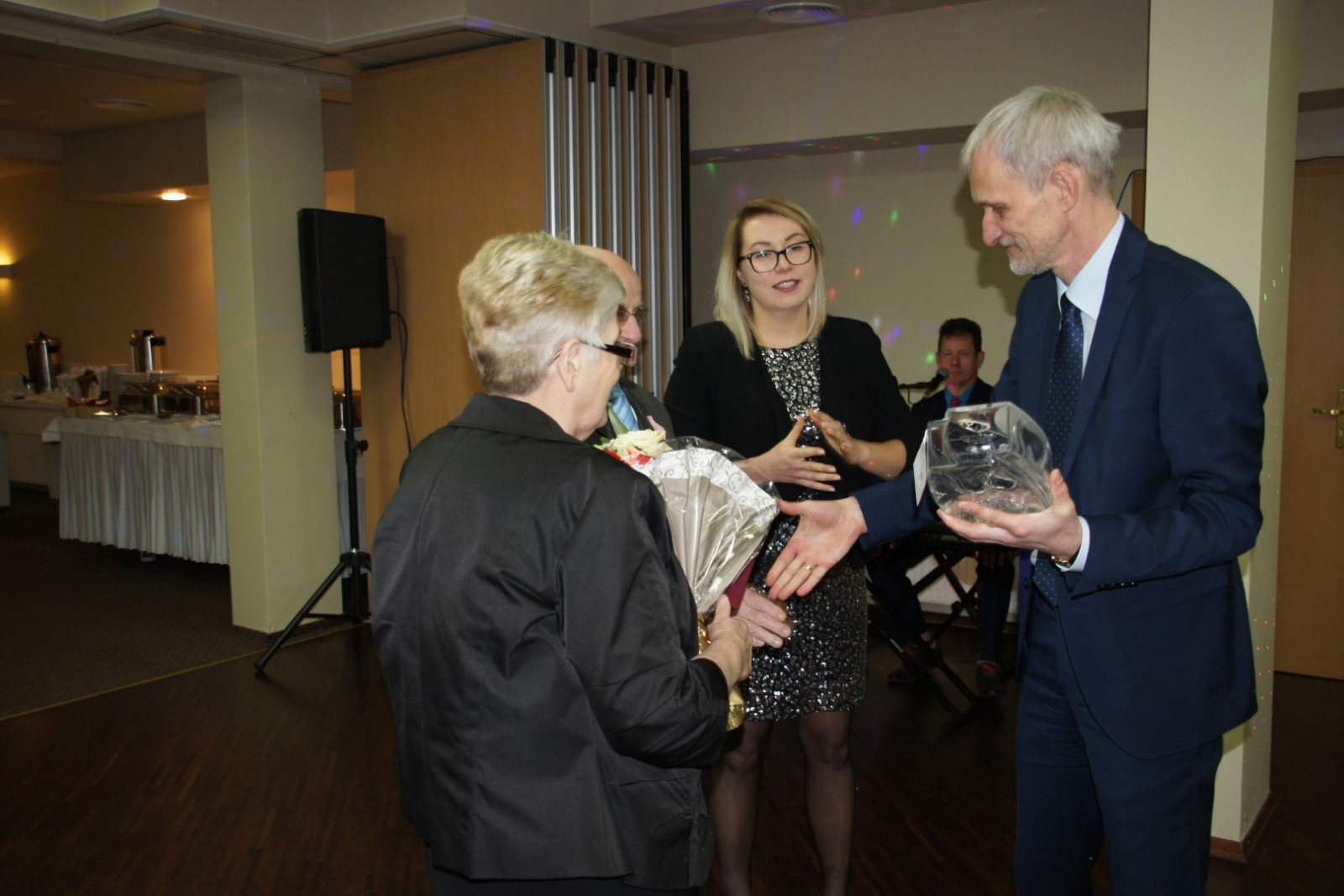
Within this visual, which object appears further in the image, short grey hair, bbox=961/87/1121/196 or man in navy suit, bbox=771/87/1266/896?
short grey hair, bbox=961/87/1121/196

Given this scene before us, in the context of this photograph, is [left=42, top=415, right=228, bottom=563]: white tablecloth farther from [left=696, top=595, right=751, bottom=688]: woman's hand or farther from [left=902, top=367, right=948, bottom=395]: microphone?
[left=696, top=595, right=751, bottom=688]: woman's hand

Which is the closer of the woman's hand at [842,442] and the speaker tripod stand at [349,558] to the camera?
the woman's hand at [842,442]

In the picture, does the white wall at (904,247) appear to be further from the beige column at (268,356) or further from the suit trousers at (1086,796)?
the suit trousers at (1086,796)

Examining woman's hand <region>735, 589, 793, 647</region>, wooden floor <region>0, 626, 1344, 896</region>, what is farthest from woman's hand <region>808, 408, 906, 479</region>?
wooden floor <region>0, 626, 1344, 896</region>

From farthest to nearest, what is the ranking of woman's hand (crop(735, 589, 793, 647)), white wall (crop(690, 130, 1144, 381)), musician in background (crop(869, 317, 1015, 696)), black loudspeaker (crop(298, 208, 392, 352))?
white wall (crop(690, 130, 1144, 381)) → black loudspeaker (crop(298, 208, 392, 352)) → musician in background (crop(869, 317, 1015, 696)) → woman's hand (crop(735, 589, 793, 647))

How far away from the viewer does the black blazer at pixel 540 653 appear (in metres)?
1.45

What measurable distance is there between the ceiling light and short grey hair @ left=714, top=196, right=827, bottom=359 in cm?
259

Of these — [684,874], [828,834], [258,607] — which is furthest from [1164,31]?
[258,607]

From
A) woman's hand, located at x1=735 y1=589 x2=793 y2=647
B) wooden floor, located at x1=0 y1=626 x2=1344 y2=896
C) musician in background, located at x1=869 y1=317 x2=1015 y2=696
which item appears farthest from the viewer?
musician in background, located at x1=869 y1=317 x2=1015 y2=696

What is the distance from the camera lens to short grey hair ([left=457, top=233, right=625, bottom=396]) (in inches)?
61.6

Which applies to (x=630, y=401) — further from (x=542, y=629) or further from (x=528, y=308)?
(x=542, y=629)

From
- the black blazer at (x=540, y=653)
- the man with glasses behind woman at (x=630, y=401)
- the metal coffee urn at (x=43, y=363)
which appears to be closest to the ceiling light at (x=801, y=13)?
the man with glasses behind woman at (x=630, y=401)

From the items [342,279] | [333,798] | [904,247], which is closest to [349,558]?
[342,279]

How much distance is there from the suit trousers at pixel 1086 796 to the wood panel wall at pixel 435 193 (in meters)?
3.60
